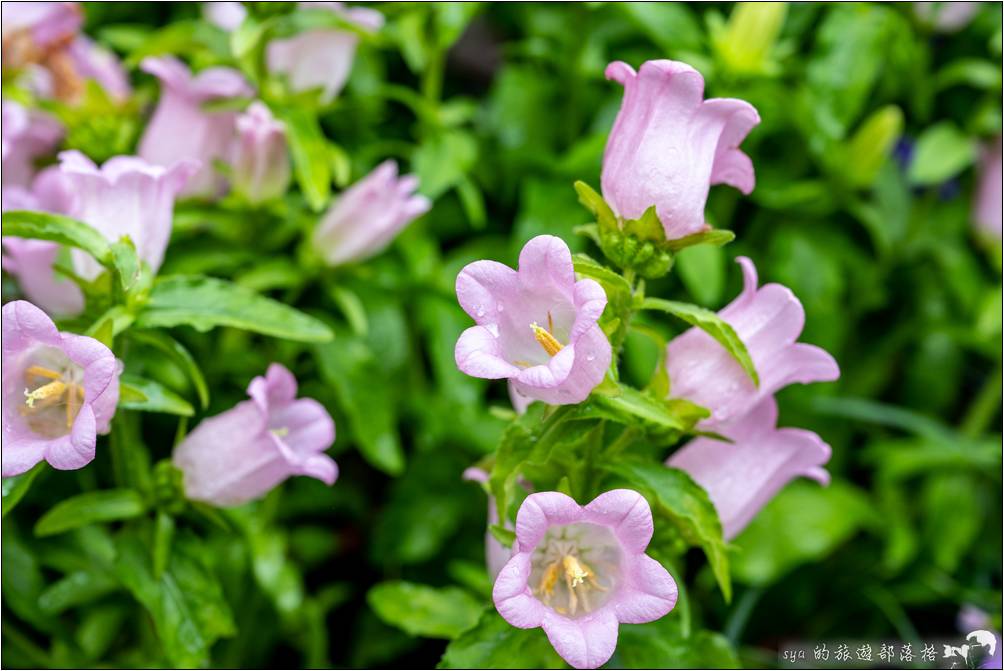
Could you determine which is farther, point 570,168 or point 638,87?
point 570,168

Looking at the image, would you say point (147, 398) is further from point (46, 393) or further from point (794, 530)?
point (794, 530)

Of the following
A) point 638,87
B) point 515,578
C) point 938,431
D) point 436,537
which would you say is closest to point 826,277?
point 938,431

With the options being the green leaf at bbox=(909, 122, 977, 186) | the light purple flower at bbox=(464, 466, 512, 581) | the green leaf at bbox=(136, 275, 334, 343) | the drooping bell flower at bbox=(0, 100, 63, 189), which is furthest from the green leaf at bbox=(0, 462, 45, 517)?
the green leaf at bbox=(909, 122, 977, 186)

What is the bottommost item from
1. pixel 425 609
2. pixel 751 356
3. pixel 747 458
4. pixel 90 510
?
pixel 425 609

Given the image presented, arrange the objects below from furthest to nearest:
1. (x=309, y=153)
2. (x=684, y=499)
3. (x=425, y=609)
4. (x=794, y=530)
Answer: (x=794, y=530), (x=309, y=153), (x=425, y=609), (x=684, y=499)

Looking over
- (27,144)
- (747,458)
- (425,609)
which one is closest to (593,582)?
(747,458)

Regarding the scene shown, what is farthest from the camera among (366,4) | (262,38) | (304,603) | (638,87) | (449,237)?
(449,237)

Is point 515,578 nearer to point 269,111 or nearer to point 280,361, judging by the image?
point 280,361

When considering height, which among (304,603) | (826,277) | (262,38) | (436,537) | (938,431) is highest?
(262,38)
